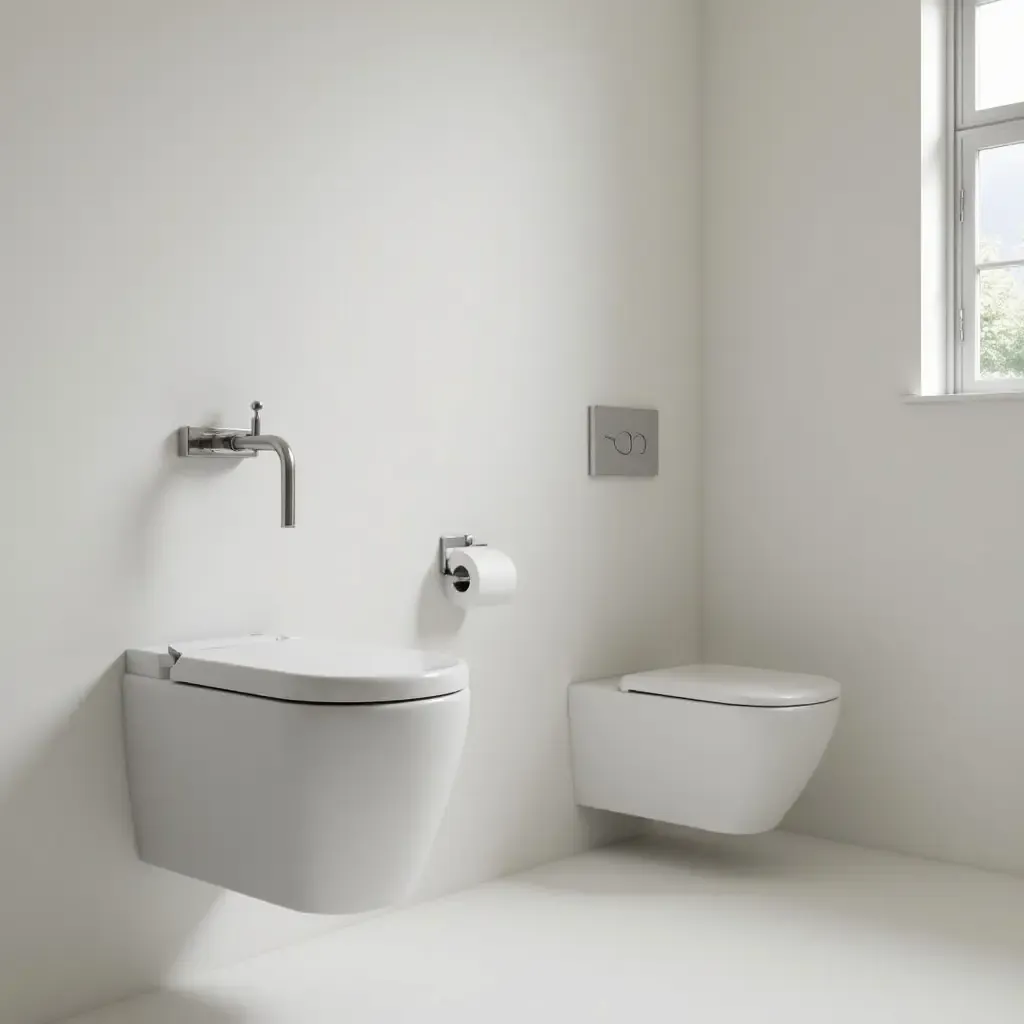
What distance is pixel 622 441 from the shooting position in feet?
9.31

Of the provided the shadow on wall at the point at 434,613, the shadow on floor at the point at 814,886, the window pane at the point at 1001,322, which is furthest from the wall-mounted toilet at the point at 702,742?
the window pane at the point at 1001,322

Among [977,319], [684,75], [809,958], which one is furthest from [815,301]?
[809,958]

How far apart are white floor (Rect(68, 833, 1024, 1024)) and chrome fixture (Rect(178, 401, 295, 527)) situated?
76 centimetres

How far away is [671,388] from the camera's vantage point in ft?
9.86

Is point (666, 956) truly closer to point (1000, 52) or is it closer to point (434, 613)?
point (434, 613)

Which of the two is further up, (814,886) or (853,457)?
(853,457)

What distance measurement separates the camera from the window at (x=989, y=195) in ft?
8.79

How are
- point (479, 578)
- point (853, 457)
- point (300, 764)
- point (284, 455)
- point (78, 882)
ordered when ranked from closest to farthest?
point (300, 764) → point (78, 882) → point (284, 455) → point (479, 578) → point (853, 457)

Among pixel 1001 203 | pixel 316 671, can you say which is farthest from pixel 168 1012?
pixel 1001 203

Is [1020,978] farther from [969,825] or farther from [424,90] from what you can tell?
[424,90]

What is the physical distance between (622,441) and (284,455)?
3.48ft

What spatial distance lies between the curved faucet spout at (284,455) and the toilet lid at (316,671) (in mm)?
214

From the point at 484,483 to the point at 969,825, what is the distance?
1.28 meters

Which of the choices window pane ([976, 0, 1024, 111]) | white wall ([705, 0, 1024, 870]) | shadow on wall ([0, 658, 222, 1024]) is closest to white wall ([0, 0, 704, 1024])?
shadow on wall ([0, 658, 222, 1024])
